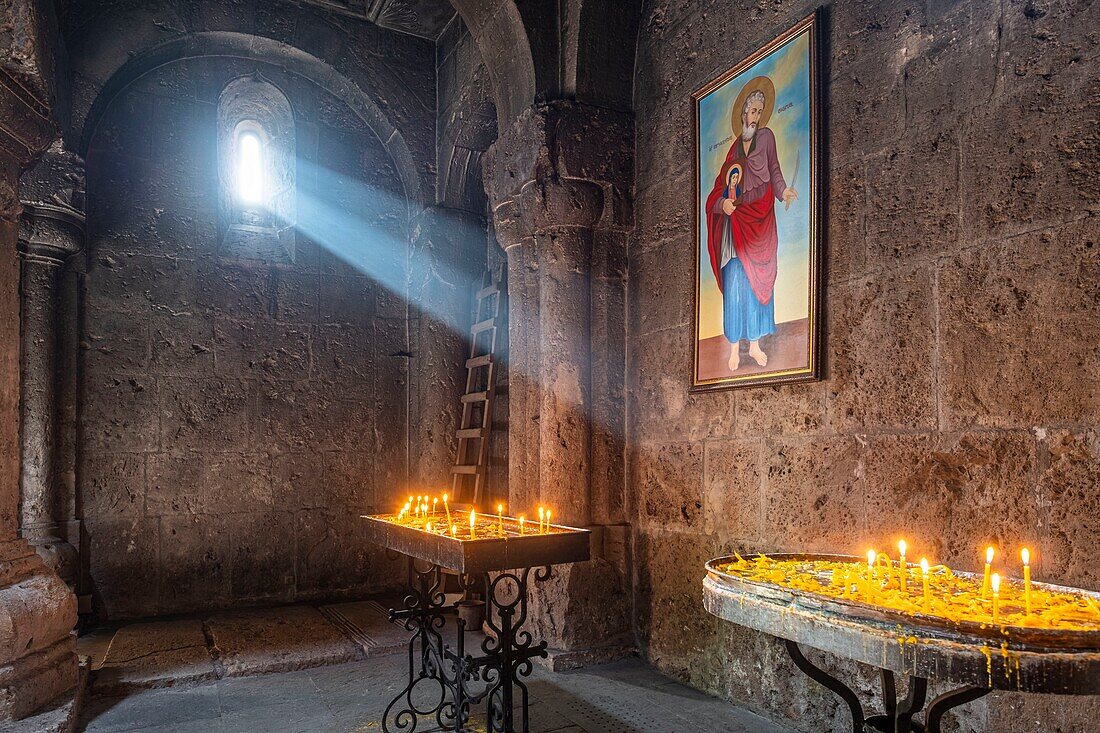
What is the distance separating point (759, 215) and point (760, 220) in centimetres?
3

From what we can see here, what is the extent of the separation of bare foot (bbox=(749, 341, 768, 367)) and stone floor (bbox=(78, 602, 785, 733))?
168 centimetres

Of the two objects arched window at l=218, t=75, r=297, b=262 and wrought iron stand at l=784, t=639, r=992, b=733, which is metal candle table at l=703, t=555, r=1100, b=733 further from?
arched window at l=218, t=75, r=297, b=262

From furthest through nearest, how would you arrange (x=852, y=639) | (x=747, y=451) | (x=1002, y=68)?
(x=747, y=451) → (x=1002, y=68) → (x=852, y=639)

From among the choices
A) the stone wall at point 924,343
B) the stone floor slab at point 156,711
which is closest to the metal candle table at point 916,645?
the stone wall at point 924,343

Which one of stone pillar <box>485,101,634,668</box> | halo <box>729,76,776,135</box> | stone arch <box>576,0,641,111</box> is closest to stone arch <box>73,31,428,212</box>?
stone pillar <box>485,101,634,668</box>

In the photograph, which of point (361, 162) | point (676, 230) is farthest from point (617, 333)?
point (361, 162)

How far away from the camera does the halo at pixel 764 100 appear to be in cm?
377

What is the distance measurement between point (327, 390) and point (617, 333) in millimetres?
2875

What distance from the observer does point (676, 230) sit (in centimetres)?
445

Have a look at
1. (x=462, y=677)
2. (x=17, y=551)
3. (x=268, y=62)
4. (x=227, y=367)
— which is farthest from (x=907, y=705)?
(x=268, y=62)

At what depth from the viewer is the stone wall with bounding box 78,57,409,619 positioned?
578 centimetres

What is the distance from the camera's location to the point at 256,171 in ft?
21.9

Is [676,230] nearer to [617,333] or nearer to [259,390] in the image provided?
[617,333]

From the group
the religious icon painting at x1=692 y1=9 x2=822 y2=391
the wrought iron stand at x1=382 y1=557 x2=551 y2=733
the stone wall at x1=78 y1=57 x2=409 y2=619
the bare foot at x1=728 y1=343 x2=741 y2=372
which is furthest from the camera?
the stone wall at x1=78 y1=57 x2=409 y2=619
